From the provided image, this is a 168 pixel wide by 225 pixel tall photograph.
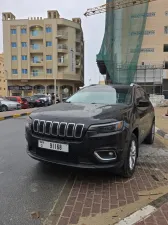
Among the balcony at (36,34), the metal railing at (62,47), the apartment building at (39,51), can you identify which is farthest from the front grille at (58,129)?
the balcony at (36,34)

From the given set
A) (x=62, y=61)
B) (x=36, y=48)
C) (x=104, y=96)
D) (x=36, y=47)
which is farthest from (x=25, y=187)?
(x=36, y=47)

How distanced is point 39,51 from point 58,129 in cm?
4977

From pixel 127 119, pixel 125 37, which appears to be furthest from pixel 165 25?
pixel 127 119

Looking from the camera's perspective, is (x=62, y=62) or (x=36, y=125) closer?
(x=36, y=125)

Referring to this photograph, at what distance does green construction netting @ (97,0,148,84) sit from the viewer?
27953mm

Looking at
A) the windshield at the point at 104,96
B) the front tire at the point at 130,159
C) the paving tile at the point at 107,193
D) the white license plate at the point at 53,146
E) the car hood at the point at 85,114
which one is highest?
the windshield at the point at 104,96

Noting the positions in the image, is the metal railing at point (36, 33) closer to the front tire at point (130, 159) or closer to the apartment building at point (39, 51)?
the apartment building at point (39, 51)

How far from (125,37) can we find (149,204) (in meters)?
28.3

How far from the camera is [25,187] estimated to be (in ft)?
11.2

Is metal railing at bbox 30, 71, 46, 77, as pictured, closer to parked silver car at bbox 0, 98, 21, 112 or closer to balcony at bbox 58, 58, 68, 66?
balcony at bbox 58, 58, 68, 66

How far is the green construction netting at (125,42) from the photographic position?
2795 centimetres

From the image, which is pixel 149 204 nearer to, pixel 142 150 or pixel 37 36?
pixel 142 150

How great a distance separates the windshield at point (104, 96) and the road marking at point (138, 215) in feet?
6.78

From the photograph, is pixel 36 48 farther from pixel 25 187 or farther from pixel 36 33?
pixel 25 187
